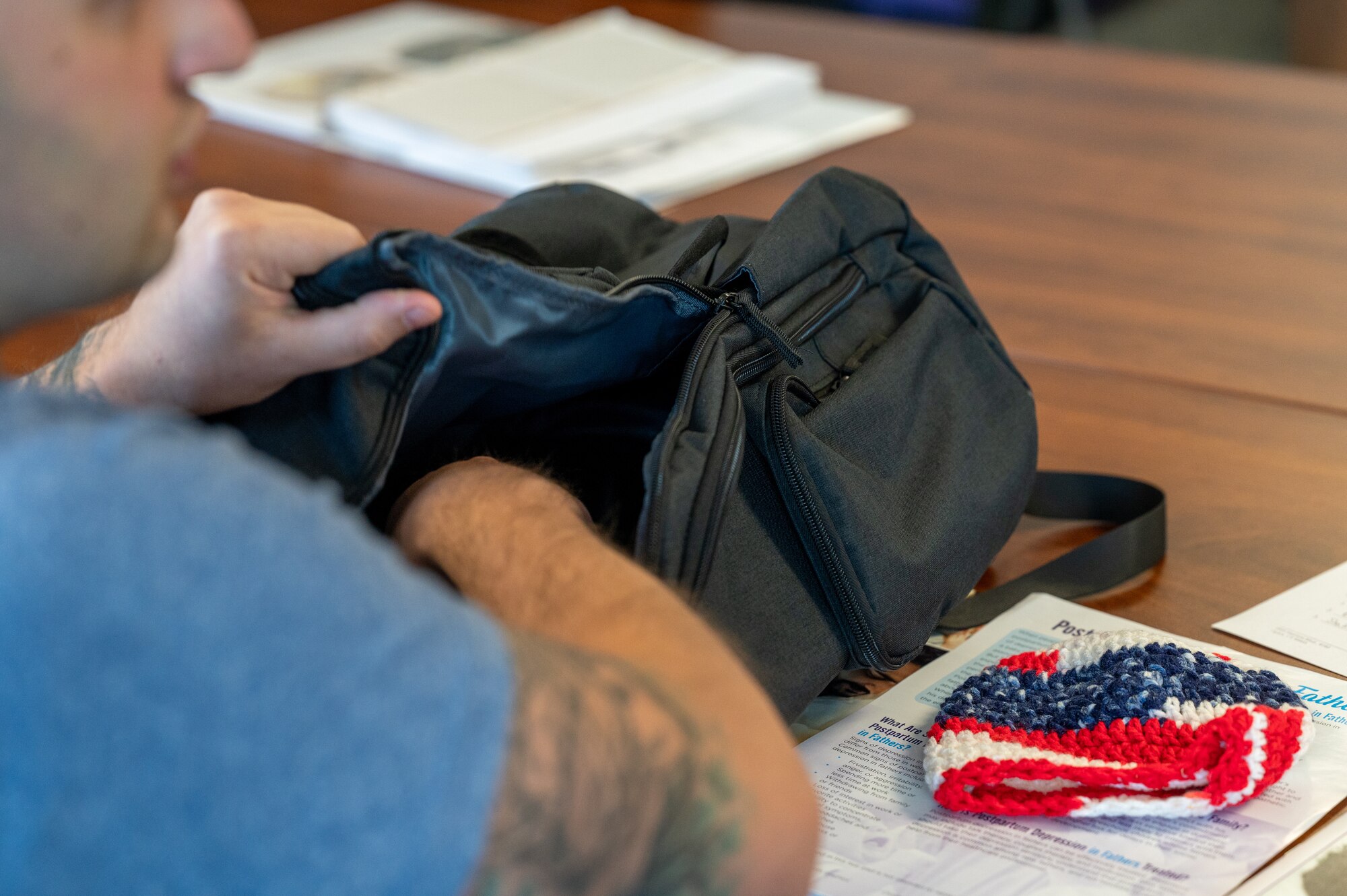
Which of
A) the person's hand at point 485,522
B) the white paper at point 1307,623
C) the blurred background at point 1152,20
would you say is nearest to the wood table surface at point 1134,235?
the white paper at point 1307,623

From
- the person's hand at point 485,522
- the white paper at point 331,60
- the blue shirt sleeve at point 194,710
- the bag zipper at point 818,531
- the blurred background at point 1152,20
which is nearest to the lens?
the blue shirt sleeve at point 194,710

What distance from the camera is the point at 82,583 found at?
1.39 feet

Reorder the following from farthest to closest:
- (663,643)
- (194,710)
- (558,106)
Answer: (558,106) → (663,643) → (194,710)

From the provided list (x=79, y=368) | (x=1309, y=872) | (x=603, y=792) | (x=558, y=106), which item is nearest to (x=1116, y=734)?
(x=1309, y=872)

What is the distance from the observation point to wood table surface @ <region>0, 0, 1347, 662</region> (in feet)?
3.25

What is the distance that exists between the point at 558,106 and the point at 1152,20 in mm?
2438

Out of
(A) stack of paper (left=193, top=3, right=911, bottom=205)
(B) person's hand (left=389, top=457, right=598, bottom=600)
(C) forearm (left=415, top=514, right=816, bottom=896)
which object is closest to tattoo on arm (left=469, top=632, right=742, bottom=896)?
(C) forearm (left=415, top=514, right=816, bottom=896)

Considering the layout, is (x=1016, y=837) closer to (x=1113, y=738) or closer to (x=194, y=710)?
(x=1113, y=738)

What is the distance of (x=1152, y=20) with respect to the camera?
3.56m

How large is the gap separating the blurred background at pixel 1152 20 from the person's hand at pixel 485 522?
2.62 m

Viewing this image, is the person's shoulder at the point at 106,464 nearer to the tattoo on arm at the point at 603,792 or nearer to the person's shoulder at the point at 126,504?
the person's shoulder at the point at 126,504

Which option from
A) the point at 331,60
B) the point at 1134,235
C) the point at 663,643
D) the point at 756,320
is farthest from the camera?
the point at 331,60

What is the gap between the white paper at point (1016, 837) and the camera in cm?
67

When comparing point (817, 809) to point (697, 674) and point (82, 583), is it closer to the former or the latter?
point (697, 674)
